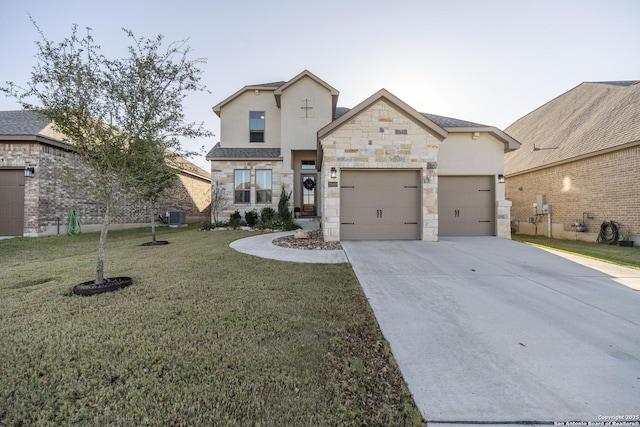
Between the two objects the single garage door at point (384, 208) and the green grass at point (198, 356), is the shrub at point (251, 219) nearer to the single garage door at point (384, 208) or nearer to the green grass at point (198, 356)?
the single garage door at point (384, 208)

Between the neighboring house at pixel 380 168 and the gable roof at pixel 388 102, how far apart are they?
0.10ft

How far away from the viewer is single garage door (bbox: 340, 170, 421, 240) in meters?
8.98

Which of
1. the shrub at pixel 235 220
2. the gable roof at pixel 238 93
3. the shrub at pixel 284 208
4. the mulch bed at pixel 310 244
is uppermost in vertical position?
the gable roof at pixel 238 93

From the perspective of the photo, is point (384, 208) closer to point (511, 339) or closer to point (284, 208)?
point (284, 208)

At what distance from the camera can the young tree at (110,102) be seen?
4172 millimetres

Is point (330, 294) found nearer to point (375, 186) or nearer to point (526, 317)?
point (526, 317)

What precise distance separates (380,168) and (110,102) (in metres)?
6.97

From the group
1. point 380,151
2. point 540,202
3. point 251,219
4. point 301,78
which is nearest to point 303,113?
point 301,78

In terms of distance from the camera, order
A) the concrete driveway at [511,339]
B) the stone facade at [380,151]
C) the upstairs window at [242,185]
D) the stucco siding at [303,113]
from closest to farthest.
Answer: the concrete driveway at [511,339]
the stone facade at [380,151]
the stucco siding at [303,113]
the upstairs window at [242,185]

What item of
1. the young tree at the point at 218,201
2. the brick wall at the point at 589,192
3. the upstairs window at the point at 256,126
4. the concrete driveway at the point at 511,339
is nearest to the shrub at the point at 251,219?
the young tree at the point at 218,201

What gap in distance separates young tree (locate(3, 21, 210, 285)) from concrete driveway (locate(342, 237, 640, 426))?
4410 millimetres

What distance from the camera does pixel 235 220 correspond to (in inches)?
551

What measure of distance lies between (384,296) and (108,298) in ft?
13.2

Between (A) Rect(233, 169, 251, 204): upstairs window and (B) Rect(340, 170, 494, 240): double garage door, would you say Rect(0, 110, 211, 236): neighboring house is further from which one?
(B) Rect(340, 170, 494, 240): double garage door
